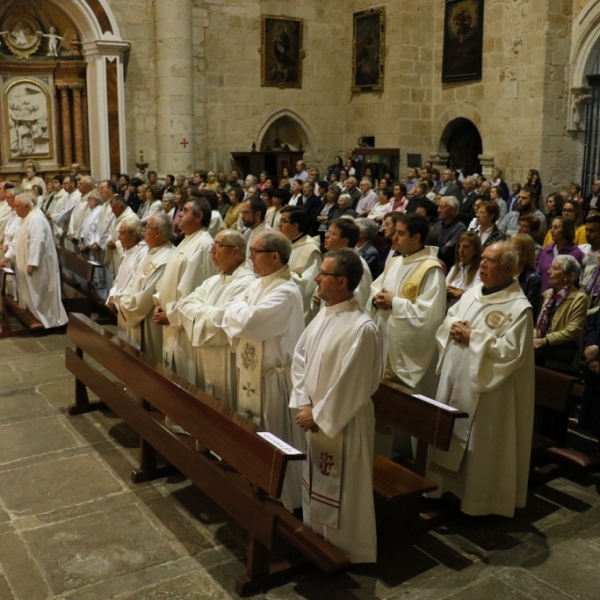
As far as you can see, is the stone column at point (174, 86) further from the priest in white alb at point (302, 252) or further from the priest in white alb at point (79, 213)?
the priest in white alb at point (302, 252)

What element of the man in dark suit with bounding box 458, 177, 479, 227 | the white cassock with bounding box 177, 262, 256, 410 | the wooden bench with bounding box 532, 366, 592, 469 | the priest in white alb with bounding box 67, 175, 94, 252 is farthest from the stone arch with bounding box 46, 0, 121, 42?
the wooden bench with bounding box 532, 366, 592, 469

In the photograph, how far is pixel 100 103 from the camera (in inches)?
627

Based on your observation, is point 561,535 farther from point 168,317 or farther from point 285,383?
point 168,317

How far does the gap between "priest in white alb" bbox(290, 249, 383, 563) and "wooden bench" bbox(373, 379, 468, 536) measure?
0.28m

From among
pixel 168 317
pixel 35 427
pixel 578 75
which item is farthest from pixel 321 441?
pixel 578 75

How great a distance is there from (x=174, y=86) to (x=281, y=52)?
3.18 meters

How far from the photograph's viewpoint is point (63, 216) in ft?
39.4

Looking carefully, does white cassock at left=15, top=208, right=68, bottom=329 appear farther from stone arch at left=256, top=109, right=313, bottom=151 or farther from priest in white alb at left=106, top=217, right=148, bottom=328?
stone arch at left=256, top=109, right=313, bottom=151

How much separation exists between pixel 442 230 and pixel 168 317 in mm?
3433

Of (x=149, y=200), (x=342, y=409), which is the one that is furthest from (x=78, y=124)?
(x=342, y=409)

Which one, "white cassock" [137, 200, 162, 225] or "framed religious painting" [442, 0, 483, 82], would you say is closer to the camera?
"white cassock" [137, 200, 162, 225]

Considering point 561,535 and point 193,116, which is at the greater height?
point 193,116

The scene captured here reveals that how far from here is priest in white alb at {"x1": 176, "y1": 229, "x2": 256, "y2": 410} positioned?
4.93 m

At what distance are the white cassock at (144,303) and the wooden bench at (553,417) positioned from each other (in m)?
2.84
